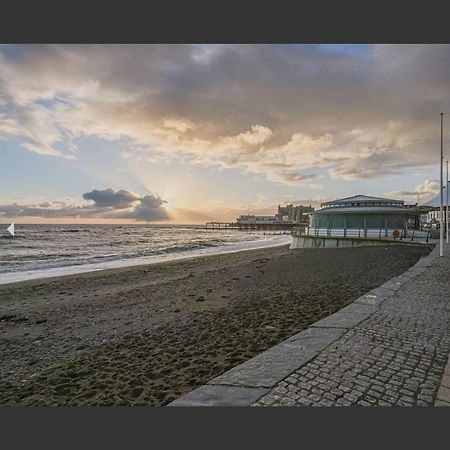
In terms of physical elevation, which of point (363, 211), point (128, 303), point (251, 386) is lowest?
point (128, 303)

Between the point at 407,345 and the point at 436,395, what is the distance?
4.60 feet

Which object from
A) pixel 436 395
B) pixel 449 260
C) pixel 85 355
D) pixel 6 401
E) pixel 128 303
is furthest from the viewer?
pixel 449 260

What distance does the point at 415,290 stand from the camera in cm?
838

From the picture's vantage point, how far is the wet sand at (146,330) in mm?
4215

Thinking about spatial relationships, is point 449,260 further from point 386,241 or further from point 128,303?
point 128,303

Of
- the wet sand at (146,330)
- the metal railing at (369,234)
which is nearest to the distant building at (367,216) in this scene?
the metal railing at (369,234)

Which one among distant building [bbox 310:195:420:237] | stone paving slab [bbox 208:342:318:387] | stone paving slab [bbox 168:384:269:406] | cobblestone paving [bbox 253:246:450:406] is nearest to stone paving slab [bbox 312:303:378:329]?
cobblestone paving [bbox 253:246:450:406]

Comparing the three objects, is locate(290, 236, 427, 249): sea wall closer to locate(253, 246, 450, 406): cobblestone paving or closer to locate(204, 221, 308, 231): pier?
locate(253, 246, 450, 406): cobblestone paving

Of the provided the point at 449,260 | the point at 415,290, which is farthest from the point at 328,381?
the point at 449,260

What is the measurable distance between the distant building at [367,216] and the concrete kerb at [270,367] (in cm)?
2453

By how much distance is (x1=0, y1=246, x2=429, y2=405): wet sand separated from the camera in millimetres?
4215

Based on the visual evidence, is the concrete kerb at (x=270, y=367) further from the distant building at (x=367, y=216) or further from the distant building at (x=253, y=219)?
the distant building at (x=253, y=219)

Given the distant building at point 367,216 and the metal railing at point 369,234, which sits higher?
the distant building at point 367,216

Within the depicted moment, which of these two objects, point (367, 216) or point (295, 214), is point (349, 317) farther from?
point (295, 214)
